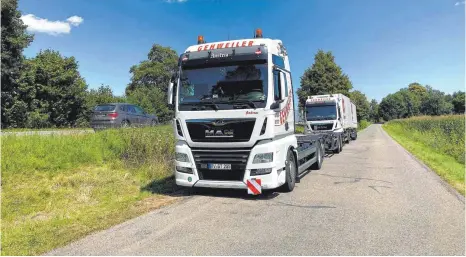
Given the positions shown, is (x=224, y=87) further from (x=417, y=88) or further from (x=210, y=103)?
(x=417, y=88)

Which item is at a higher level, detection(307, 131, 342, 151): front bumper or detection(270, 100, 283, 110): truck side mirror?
detection(270, 100, 283, 110): truck side mirror

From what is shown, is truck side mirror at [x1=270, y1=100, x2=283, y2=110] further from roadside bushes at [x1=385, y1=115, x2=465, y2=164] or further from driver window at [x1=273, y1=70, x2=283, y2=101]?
roadside bushes at [x1=385, y1=115, x2=465, y2=164]

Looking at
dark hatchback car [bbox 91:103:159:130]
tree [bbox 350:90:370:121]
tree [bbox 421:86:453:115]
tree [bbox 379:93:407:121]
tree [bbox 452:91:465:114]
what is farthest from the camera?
tree [bbox 379:93:407:121]

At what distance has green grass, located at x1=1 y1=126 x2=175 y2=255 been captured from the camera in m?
5.18

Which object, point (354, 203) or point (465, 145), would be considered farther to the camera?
point (465, 145)

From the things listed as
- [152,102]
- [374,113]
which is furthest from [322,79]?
[374,113]

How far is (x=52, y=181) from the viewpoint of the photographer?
7.79 metres

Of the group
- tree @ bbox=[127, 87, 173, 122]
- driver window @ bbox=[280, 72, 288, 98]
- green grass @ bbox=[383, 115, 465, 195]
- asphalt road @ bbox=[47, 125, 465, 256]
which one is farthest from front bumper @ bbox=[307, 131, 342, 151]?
tree @ bbox=[127, 87, 173, 122]

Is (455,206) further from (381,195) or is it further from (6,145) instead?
(6,145)

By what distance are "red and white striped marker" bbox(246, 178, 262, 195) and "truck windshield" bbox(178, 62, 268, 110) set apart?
1.46 metres

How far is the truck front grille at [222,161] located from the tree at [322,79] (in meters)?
30.8

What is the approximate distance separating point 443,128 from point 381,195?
3151 centimetres

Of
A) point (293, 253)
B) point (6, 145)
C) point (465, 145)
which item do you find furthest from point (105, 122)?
point (465, 145)

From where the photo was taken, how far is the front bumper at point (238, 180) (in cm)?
662
